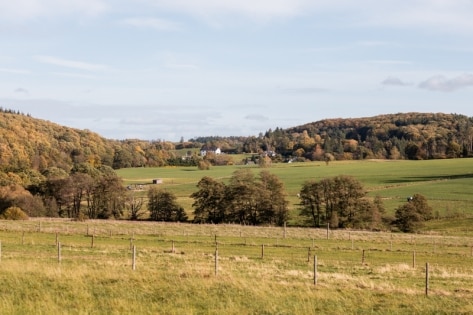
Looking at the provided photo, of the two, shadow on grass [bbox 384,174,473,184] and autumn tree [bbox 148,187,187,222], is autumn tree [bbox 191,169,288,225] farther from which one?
shadow on grass [bbox 384,174,473,184]

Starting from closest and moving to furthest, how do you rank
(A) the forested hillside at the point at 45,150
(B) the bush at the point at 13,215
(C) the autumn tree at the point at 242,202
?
1. (B) the bush at the point at 13,215
2. (C) the autumn tree at the point at 242,202
3. (A) the forested hillside at the point at 45,150

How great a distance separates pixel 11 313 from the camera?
15086mm

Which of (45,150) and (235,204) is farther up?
(45,150)

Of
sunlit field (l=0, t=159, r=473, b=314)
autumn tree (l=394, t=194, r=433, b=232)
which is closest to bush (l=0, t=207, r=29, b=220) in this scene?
sunlit field (l=0, t=159, r=473, b=314)

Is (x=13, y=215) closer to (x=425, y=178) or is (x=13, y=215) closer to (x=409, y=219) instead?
(x=409, y=219)

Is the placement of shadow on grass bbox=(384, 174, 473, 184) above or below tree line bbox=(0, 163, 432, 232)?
above

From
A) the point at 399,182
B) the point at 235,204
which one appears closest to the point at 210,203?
the point at 235,204

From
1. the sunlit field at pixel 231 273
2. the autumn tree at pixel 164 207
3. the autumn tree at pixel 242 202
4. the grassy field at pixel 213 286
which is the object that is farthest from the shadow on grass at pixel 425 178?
the grassy field at pixel 213 286

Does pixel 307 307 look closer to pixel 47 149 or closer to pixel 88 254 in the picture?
pixel 88 254

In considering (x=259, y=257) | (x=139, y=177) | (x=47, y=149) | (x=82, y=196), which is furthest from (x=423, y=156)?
(x=259, y=257)

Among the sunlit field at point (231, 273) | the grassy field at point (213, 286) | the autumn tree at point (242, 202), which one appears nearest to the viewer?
the grassy field at point (213, 286)

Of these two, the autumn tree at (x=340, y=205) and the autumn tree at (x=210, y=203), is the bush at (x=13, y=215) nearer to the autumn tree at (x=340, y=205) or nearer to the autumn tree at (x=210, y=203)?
the autumn tree at (x=210, y=203)

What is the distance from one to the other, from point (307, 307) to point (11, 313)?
839 cm

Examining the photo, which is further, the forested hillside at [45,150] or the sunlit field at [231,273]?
the forested hillside at [45,150]
